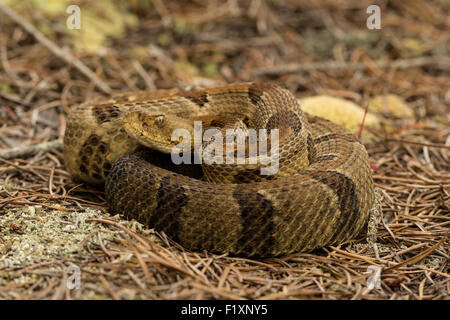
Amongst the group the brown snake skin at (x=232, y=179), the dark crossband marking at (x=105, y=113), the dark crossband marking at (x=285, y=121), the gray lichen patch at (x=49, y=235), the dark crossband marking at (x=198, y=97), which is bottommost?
the gray lichen patch at (x=49, y=235)

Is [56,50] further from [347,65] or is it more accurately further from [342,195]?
[342,195]

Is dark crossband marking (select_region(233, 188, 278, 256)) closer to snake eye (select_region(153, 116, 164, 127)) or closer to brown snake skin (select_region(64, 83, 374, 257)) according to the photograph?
brown snake skin (select_region(64, 83, 374, 257))

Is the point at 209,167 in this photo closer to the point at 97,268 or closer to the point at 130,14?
the point at 97,268

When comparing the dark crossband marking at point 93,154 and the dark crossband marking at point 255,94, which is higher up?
the dark crossband marking at point 255,94

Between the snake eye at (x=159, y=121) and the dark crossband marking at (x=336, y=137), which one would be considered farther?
the dark crossband marking at (x=336, y=137)

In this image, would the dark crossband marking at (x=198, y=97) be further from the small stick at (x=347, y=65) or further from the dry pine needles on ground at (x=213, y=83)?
the small stick at (x=347, y=65)

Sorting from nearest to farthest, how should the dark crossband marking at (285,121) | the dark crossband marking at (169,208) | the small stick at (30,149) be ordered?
1. the dark crossband marking at (169,208)
2. the dark crossband marking at (285,121)
3. the small stick at (30,149)

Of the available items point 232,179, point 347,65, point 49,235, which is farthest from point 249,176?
point 347,65

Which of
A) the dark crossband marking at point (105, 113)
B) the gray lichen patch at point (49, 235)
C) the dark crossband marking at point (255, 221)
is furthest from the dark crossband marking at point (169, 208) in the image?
the dark crossband marking at point (105, 113)
